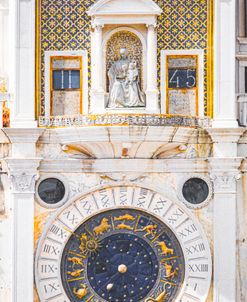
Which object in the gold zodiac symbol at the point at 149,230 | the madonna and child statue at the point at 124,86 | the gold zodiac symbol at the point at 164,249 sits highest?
the madonna and child statue at the point at 124,86

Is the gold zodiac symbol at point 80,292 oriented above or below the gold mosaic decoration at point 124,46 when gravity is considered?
below

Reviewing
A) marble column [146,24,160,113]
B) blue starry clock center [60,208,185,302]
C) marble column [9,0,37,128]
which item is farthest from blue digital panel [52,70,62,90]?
blue starry clock center [60,208,185,302]

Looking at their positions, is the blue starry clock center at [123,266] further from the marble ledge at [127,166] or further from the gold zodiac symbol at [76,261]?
the marble ledge at [127,166]

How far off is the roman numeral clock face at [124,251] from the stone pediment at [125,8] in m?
2.58

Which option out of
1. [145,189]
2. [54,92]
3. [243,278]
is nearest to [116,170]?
[145,189]

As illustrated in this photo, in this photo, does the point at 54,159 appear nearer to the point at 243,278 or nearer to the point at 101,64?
the point at 101,64

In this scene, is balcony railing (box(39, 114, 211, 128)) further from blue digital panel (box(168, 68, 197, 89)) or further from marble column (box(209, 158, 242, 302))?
marble column (box(209, 158, 242, 302))

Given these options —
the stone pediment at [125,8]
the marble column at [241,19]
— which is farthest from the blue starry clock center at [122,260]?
the marble column at [241,19]

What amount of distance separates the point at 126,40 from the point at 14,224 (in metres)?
3.22

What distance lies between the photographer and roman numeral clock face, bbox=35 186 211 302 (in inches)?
580

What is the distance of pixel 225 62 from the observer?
48.7 feet

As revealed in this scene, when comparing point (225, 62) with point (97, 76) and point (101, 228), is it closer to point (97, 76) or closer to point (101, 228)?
point (97, 76)

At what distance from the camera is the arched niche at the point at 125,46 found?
14.9 meters

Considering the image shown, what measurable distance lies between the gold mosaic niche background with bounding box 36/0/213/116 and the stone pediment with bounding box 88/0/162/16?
0.35 meters
